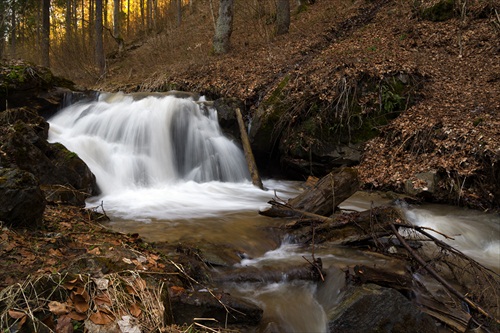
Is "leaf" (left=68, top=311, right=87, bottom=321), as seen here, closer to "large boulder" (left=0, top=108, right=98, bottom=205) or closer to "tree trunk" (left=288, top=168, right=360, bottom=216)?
"large boulder" (left=0, top=108, right=98, bottom=205)

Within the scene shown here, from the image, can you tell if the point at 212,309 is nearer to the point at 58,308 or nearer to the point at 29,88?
the point at 58,308

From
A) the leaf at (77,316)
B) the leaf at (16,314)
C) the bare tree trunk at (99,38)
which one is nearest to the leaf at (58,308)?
the leaf at (77,316)

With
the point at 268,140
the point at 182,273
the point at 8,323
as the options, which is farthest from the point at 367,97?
the point at 8,323

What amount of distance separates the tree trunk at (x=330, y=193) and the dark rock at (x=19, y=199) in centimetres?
374

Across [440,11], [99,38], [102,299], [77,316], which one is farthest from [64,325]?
[99,38]

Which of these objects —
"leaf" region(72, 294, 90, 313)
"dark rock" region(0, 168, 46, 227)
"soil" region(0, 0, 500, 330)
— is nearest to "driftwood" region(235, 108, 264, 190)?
"soil" region(0, 0, 500, 330)

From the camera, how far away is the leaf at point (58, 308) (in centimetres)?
209

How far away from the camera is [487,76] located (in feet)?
31.3

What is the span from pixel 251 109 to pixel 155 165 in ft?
10.9

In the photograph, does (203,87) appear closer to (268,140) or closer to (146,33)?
(268,140)

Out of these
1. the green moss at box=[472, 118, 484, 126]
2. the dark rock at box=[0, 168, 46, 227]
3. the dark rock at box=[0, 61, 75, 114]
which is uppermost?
the dark rock at box=[0, 61, 75, 114]

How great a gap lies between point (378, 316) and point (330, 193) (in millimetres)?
2716

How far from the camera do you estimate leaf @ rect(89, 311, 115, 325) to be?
7.05 ft

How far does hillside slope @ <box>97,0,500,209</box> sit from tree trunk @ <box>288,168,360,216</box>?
2.78 m
